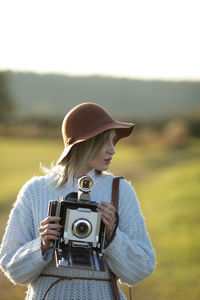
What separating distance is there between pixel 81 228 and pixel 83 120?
2.61ft

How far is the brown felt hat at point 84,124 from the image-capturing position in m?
3.44

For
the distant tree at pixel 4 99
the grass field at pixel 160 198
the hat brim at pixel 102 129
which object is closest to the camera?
the hat brim at pixel 102 129

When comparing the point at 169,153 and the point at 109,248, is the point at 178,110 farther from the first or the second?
the point at 109,248

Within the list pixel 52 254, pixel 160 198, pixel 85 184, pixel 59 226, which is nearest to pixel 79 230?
pixel 59 226

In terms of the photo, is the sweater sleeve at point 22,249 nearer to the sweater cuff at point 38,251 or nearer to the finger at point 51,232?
the sweater cuff at point 38,251

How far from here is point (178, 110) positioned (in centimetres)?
3722

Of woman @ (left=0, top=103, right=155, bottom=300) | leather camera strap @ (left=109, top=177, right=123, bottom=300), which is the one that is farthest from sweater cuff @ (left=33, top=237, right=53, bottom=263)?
leather camera strap @ (left=109, top=177, right=123, bottom=300)

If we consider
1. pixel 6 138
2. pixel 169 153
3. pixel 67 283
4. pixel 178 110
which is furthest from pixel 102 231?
pixel 6 138

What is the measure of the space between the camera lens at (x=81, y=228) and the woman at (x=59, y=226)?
0.09m

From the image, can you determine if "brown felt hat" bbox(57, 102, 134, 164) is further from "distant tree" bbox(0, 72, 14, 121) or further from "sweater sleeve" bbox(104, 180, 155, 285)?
"distant tree" bbox(0, 72, 14, 121)

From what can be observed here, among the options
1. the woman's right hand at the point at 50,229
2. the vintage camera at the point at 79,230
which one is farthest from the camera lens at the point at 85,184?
the woman's right hand at the point at 50,229

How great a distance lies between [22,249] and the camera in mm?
3270

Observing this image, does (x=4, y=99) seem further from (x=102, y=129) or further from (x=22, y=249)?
(x=22, y=249)

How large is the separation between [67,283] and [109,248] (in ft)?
1.16
